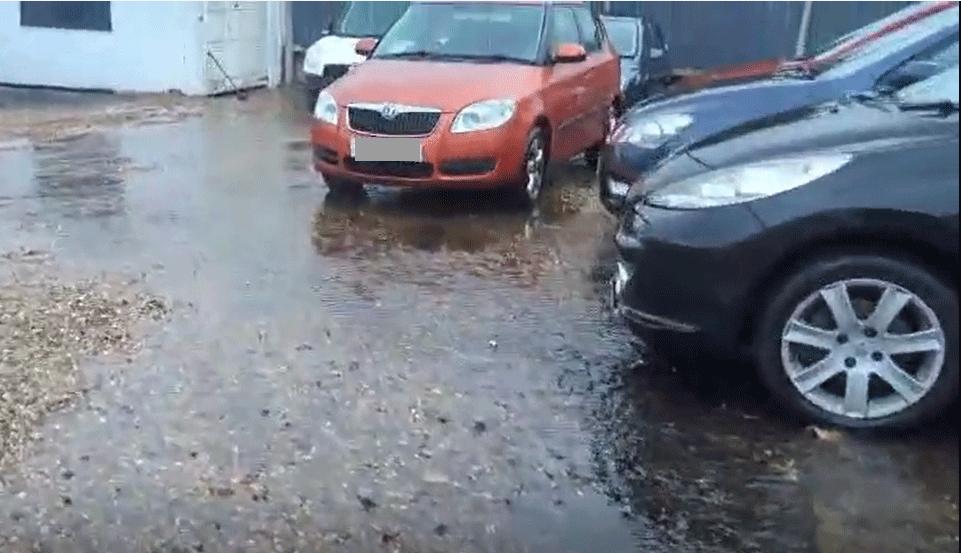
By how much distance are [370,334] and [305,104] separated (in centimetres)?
1084

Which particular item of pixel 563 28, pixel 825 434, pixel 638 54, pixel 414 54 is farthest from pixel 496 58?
pixel 825 434

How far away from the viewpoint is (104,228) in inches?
328

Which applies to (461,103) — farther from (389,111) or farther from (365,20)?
(365,20)

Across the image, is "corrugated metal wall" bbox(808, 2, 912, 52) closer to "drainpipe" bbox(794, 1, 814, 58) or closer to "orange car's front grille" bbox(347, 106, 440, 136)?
"drainpipe" bbox(794, 1, 814, 58)

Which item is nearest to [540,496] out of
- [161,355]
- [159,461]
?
[159,461]

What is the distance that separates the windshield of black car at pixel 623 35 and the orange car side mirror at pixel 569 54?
4.66 m

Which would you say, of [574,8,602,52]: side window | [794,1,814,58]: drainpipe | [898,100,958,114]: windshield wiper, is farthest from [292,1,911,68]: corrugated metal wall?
[898,100,958,114]: windshield wiper

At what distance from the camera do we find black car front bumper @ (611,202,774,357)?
4.33 meters

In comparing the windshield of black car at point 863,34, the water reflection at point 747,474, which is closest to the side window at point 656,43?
the windshield of black car at point 863,34

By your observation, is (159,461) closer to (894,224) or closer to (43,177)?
(894,224)

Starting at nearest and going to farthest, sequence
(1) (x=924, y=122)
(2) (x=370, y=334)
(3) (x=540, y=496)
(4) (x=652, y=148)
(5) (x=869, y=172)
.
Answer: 1. (1) (x=924, y=122)
2. (5) (x=869, y=172)
3. (3) (x=540, y=496)
4. (2) (x=370, y=334)
5. (4) (x=652, y=148)

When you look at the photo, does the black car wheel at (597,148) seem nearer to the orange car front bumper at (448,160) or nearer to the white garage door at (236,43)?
the orange car front bumper at (448,160)

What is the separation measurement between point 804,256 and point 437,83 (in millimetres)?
5050

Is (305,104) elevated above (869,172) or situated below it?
below
